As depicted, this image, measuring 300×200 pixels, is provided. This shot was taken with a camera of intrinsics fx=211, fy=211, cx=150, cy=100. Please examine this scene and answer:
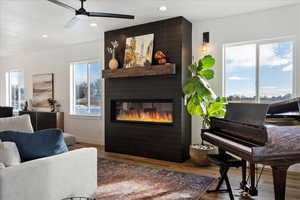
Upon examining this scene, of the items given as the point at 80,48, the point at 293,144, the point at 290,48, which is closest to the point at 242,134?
the point at 293,144

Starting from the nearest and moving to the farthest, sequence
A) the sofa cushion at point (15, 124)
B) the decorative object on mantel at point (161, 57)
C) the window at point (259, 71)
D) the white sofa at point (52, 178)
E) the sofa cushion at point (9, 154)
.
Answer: the white sofa at point (52, 178) < the sofa cushion at point (9, 154) < the sofa cushion at point (15, 124) < the window at point (259, 71) < the decorative object on mantel at point (161, 57)

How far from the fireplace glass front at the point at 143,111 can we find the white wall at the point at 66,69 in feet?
3.06

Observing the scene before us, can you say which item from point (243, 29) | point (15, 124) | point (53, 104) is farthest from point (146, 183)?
point (53, 104)

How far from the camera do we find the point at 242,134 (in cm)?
230

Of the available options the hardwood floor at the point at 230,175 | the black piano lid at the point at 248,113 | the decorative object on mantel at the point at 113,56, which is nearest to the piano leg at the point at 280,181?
the black piano lid at the point at 248,113

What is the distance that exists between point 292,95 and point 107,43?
3.82 m

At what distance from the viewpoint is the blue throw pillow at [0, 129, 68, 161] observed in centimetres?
190

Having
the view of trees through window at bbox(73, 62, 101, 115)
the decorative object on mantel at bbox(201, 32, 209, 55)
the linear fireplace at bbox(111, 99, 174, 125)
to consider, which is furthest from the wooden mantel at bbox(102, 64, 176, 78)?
the view of trees through window at bbox(73, 62, 101, 115)

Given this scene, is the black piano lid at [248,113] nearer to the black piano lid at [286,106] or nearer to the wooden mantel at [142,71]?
the black piano lid at [286,106]

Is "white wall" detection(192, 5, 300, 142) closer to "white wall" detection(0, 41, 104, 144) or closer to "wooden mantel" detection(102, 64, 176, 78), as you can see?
"wooden mantel" detection(102, 64, 176, 78)

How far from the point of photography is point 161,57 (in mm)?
4027

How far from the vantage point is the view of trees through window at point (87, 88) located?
5648 millimetres

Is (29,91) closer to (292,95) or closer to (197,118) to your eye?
(197,118)

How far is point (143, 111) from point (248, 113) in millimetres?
2400
